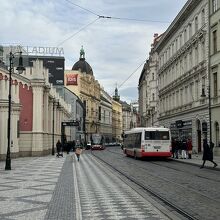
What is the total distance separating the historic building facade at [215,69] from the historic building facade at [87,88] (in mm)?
85195

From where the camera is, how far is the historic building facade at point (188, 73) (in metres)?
47.8

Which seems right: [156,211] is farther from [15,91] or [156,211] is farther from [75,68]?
[75,68]

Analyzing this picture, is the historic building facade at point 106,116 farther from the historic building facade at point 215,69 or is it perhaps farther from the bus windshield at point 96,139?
the historic building facade at point 215,69

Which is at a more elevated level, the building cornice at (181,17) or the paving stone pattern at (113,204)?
the building cornice at (181,17)

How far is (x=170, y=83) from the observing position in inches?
2601

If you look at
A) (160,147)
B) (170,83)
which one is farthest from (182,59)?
(160,147)

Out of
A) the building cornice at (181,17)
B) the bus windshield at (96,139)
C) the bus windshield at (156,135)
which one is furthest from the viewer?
the bus windshield at (96,139)

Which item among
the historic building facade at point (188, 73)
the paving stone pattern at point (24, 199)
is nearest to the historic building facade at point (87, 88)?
the historic building facade at point (188, 73)

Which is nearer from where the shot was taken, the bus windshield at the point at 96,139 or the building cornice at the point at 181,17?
the building cornice at the point at 181,17

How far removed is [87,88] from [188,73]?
87.7m

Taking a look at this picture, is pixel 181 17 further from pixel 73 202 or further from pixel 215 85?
pixel 73 202

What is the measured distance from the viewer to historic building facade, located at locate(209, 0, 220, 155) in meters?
43.0

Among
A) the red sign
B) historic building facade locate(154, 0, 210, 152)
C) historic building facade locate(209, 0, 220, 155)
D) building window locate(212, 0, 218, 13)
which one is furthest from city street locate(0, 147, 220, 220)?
the red sign

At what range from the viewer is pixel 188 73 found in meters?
54.2
